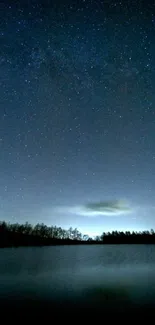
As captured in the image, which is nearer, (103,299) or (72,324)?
(72,324)

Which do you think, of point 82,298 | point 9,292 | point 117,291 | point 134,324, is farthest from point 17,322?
point 117,291

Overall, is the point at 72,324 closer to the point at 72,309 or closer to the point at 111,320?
the point at 111,320

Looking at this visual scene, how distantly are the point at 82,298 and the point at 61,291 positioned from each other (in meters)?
4.13

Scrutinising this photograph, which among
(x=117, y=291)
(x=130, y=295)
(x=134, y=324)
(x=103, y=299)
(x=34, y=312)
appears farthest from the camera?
(x=117, y=291)

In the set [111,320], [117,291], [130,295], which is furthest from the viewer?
[117,291]

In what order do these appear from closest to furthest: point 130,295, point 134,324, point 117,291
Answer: point 134,324 → point 130,295 → point 117,291

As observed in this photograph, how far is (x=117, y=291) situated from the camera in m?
25.2

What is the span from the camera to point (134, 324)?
14016 millimetres

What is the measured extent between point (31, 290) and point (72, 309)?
9.08m

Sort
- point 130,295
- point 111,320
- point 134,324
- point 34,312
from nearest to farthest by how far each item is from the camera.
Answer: point 134,324
point 111,320
point 34,312
point 130,295

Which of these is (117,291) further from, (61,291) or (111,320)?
(111,320)

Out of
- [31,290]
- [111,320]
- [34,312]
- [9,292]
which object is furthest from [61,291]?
[111,320]

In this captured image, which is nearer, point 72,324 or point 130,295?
point 72,324

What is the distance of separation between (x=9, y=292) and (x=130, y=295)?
11.1m
